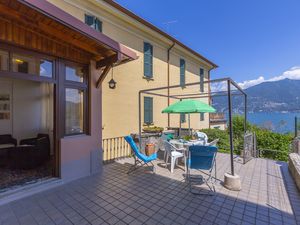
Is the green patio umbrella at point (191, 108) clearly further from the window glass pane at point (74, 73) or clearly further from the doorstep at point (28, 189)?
the doorstep at point (28, 189)

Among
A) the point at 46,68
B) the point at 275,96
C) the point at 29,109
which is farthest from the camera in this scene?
the point at 275,96

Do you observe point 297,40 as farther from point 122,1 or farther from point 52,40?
point 52,40

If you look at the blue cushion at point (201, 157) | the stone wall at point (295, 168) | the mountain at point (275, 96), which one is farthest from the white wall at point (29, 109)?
the mountain at point (275, 96)

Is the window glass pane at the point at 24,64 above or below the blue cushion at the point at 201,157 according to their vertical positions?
above

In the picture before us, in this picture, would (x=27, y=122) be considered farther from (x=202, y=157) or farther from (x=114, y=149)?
(x=202, y=157)

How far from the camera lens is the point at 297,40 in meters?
8.38

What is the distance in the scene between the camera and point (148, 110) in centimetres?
856

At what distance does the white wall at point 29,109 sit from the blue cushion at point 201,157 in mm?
5698

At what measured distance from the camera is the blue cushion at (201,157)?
3.66 meters

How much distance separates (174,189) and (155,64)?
6.64 m

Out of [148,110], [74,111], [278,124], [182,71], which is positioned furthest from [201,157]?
[278,124]

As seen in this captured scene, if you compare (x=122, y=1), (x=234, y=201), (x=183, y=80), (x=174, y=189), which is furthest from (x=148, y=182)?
(x=183, y=80)

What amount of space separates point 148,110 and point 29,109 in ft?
16.8

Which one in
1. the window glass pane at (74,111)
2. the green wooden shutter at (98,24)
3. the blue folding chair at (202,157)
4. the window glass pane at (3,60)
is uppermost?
the green wooden shutter at (98,24)
